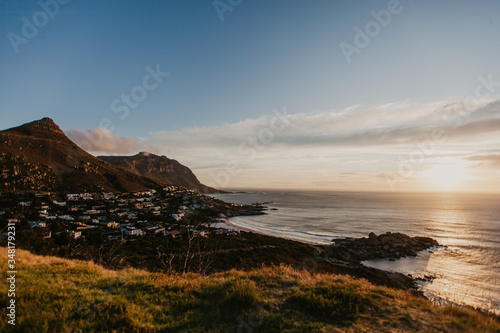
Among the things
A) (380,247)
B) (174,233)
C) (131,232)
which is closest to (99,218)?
(131,232)

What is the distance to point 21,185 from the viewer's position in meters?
64.2

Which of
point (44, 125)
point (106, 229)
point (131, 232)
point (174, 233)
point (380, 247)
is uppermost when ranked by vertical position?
point (44, 125)

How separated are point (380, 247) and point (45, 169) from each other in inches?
4261

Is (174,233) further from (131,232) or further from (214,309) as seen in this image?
(214,309)

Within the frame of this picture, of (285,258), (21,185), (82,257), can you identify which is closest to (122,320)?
(82,257)

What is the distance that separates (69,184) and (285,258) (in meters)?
87.1

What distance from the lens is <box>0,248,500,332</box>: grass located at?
15.7 feet

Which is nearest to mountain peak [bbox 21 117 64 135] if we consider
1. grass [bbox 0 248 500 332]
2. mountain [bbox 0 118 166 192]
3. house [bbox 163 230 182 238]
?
mountain [bbox 0 118 166 192]

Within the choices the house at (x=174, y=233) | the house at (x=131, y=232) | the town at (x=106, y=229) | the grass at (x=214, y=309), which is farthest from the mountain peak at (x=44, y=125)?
the grass at (x=214, y=309)

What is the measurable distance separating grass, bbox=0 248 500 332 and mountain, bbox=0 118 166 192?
275 ft

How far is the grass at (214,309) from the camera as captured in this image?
477 centimetres

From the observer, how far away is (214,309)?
595 centimetres

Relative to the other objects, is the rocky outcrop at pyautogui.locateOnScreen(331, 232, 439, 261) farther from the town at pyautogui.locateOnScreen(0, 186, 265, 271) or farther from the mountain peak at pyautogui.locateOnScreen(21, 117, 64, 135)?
the mountain peak at pyautogui.locateOnScreen(21, 117, 64, 135)

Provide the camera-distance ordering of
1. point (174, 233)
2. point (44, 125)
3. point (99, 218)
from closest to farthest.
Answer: point (174, 233) → point (99, 218) → point (44, 125)
